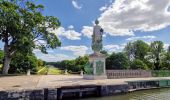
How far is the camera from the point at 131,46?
6341 centimetres

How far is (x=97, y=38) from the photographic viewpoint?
22.8 meters

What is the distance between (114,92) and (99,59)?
19.2 feet

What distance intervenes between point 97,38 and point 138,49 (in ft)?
133

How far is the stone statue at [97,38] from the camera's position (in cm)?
2255

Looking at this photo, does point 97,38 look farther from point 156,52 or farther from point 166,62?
point 156,52

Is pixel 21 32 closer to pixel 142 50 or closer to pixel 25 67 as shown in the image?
pixel 25 67

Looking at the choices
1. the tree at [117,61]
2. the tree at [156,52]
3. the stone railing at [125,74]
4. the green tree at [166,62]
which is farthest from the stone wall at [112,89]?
the tree at [156,52]

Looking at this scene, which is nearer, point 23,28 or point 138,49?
point 23,28

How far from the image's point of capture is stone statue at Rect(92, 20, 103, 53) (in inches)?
888

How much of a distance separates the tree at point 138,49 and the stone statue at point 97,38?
37914 mm

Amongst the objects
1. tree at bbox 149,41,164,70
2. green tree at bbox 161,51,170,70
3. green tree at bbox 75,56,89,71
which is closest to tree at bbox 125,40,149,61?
tree at bbox 149,41,164,70

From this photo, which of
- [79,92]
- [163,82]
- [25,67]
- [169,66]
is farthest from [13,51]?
[169,66]

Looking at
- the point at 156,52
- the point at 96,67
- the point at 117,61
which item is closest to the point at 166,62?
the point at 156,52

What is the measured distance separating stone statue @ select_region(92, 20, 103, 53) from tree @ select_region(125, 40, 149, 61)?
1493 inches
